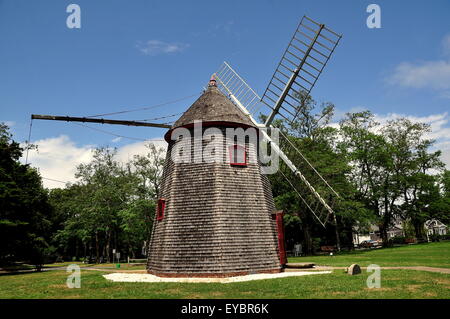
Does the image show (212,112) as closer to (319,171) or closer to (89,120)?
(89,120)

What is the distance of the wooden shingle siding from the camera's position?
39.4 feet

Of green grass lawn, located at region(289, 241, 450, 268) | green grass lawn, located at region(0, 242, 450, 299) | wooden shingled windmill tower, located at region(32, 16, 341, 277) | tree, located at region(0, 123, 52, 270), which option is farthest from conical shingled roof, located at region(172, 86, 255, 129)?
tree, located at region(0, 123, 52, 270)

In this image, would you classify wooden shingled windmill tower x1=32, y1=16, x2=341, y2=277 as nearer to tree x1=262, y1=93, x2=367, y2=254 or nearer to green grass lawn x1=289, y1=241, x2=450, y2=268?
green grass lawn x1=289, y1=241, x2=450, y2=268

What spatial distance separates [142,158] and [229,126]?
21.8m

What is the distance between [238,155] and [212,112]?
7.51 feet

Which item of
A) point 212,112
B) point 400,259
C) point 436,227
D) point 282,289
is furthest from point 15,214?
point 436,227

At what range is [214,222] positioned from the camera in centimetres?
1220

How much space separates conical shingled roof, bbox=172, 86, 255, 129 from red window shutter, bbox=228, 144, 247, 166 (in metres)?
1.13

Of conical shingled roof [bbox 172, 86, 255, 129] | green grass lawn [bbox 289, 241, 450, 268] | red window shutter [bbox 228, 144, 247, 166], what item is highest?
conical shingled roof [bbox 172, 86, 255, 129]

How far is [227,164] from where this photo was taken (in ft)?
44.0

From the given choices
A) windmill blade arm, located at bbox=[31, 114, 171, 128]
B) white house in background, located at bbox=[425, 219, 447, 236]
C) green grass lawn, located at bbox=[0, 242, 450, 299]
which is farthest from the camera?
white house in background, located at bbox=[425, 219, 447, 236]

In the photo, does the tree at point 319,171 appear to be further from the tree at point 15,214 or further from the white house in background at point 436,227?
the white house in background at point 436,227

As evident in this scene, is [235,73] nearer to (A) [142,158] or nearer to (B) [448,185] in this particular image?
(A) [142,158]
